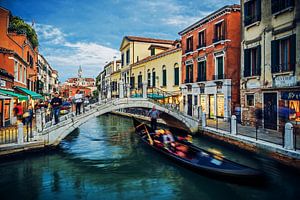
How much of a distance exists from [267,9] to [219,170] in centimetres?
911

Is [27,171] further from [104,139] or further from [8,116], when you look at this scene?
[8,116]

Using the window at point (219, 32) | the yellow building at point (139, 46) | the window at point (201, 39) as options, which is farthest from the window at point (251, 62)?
the yellow building at point (139, 46)

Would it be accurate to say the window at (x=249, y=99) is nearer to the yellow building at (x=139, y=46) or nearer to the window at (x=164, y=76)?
the window at (x=164, y=76)

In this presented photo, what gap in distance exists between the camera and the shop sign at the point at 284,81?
10.1 metres

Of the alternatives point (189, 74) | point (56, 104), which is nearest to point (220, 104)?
point (189, 74)

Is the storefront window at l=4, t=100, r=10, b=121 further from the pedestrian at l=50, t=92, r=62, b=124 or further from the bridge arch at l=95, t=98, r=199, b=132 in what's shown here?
the bridge arch at l=95, t=98, r=199, b=132

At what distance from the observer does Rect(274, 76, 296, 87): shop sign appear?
1009cm

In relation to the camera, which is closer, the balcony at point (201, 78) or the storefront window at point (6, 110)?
the storefront window at point (6, 110)

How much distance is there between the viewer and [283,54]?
10.8m

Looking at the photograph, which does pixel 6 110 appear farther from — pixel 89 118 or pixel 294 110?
pixel 294 110

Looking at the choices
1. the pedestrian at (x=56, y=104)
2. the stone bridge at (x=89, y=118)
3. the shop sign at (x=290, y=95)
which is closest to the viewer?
the shop sign at (x=290, y=95)

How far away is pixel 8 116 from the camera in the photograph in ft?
44.6

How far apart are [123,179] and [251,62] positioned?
987cm

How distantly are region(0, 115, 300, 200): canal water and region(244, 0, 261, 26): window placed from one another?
23.6 feet
